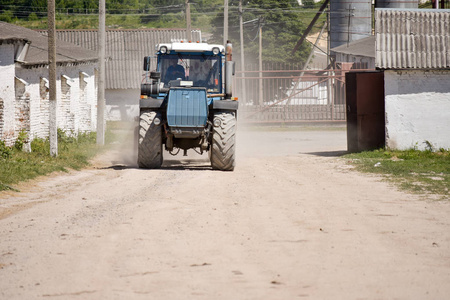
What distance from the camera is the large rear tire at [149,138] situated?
14.7 m

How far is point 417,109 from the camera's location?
19234mm

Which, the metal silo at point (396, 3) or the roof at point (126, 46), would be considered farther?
the roof at point (126, 46)

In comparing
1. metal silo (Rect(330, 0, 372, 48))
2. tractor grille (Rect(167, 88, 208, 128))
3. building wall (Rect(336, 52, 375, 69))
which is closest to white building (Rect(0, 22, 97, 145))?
tractor grille (Rect(167, 88, 208, 128))

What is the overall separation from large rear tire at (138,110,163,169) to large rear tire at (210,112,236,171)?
4.00 ft

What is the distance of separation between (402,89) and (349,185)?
6.67 metres

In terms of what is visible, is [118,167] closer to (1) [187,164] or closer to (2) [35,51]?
(1) [187,164]

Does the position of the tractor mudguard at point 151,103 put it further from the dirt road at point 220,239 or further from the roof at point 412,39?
the roof at point 412,39

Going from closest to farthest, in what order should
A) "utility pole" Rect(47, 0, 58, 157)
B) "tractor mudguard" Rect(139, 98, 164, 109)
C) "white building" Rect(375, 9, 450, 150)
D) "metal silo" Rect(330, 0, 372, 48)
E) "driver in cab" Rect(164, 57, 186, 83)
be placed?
1. "tractor mudguard" Rect(139, 98, 164, 109)
2. "driver in cab" Rect(164, 57, 186, 83)
3. "utility pole" Rect(47, 0, 58, 157)
4. "white building" Rect(375, 9, 450, 150)
5. "metal silo" Rect(330, 0, 372, 48)

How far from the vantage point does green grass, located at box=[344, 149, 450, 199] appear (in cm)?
1325

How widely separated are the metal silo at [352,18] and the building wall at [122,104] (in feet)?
45.2

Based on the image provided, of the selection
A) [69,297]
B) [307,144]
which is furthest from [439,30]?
[69,297]

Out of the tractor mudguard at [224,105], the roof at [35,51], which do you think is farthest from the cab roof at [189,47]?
the roof at [35,51]

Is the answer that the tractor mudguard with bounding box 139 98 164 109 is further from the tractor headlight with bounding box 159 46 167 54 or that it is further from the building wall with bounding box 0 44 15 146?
the building wall with bounding box 0 44 15 146

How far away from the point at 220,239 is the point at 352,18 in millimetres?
37497
